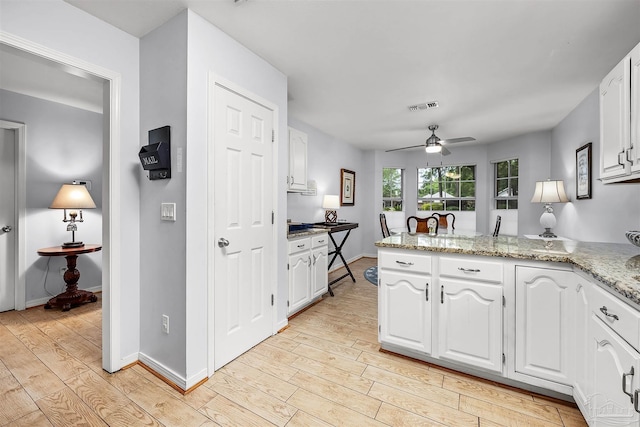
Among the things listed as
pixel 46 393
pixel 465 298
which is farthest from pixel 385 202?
pixel 46 393

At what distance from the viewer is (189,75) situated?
1.80 meters

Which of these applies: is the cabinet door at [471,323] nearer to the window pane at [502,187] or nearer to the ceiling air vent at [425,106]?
the ceiling air vent at [425,106]

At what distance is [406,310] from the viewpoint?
210 cm

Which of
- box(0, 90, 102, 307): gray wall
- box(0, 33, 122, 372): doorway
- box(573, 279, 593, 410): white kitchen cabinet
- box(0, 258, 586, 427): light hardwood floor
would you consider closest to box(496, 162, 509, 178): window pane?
box(573, 279, 593, 410): white kitchen cabinet

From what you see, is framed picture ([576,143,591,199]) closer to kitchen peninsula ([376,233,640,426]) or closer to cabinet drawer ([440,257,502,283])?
kitchen peninsula ([376,233,640,426])

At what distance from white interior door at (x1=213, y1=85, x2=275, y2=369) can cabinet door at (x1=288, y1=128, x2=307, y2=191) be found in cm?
104

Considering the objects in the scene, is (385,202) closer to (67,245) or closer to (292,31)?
(292,31)

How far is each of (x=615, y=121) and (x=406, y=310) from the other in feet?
5.79

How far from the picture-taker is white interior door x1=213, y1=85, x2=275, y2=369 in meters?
2.03

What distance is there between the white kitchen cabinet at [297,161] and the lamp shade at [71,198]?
2.32 meters

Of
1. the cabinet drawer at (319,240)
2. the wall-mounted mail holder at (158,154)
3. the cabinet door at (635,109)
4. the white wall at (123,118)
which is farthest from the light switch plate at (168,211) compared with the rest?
the cabinet door at (635,109)

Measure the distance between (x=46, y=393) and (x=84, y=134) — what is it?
3.11 metres

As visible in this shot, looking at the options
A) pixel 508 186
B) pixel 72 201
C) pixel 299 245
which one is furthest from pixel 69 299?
pixel 508 186

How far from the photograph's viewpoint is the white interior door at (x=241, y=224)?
203 cm
